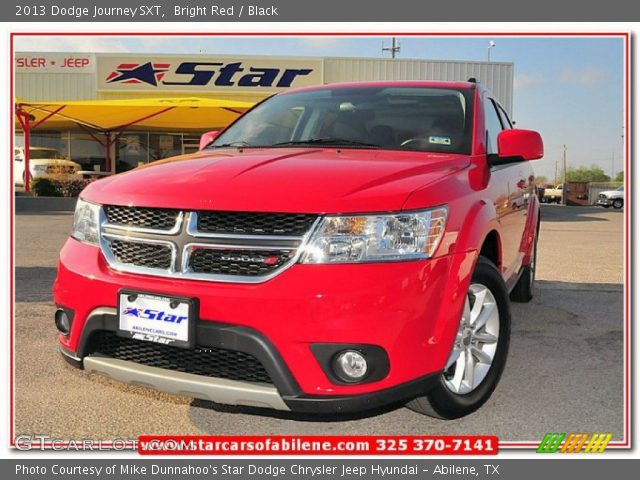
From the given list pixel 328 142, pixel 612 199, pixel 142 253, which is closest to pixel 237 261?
pixel 142 253

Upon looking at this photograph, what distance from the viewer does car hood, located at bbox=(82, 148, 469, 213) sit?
2357mm

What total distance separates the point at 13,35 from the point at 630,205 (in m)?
3.92

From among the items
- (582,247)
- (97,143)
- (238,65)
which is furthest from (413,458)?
(97,143)

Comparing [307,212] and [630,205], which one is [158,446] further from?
[630,205]

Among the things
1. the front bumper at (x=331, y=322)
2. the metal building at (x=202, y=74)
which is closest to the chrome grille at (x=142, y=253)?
the front bumper at (x=331, y=322)

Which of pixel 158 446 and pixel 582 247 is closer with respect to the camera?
pixel 158 446

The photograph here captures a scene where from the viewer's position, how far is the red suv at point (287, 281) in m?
2.29

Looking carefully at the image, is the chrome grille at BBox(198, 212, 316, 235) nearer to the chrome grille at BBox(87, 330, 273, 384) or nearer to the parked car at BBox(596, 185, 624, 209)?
the chrome grille at BBox(87, 330, 273, 384)

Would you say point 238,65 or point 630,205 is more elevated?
point 238,65

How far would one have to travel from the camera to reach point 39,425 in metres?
2.88

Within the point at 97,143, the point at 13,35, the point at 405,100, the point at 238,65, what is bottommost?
the point at 405,100

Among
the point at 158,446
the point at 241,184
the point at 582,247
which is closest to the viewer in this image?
the point at 241,184

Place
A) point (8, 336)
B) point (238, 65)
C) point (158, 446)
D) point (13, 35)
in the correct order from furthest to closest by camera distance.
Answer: point (238, 65) < point (13, 35) < point (8, 336) < point (158, 446)

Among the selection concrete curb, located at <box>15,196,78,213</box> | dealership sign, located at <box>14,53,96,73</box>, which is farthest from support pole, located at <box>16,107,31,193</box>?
dealership sign, located at <box>14,53,96,73</box>
